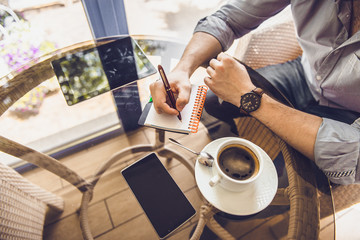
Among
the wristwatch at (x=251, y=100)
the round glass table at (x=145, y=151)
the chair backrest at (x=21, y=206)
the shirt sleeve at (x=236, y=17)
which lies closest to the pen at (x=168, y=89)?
the round glass table at (x=145, y=151)

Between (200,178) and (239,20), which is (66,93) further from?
(239,20)

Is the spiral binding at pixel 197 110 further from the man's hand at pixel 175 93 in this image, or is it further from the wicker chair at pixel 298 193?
the wicker chair at pixel 298 193

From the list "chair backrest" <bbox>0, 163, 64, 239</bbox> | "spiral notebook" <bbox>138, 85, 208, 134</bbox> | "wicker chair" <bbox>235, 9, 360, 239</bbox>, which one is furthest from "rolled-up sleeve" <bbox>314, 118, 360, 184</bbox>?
"chair backrest" <bbox>0, 163, 64, 239</bbox>

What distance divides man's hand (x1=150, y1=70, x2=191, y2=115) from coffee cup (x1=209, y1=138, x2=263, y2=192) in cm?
20

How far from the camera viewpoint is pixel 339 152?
0.60m

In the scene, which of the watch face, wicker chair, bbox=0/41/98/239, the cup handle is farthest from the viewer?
the watch face

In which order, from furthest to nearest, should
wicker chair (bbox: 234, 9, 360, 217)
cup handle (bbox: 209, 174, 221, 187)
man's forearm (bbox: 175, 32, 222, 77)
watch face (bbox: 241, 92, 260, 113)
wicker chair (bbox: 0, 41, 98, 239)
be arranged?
wicker chair (bbox: 234, 9, 360, 217) → man's forearm (bbox: 175, 32, 222, 77) → watch face (bbox: 241, 92, 260, 113) → wicker chair (bbox: 0, 41, 98, 239) → cup handle (bbox: 209, 174, 221, 187)

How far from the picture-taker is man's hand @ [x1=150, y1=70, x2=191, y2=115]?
663mm

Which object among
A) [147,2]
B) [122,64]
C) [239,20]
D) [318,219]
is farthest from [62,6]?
[318,219]

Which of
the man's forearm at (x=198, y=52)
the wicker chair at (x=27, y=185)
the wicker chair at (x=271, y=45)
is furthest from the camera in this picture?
the wicker chair at (x=271, y=45)

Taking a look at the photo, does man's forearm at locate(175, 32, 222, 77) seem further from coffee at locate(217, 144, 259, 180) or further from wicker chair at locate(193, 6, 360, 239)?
coffee at locate(217, 144, 259, 180)

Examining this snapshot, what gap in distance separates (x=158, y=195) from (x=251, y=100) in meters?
0.46

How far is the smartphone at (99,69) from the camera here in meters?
0.79

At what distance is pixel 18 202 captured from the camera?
68 cm
